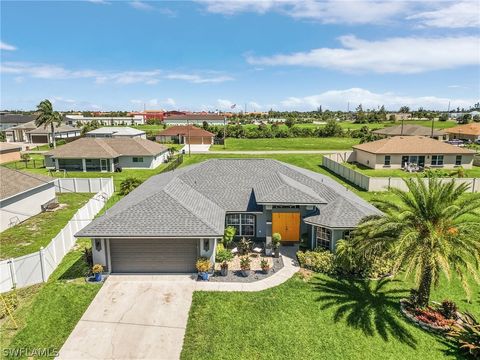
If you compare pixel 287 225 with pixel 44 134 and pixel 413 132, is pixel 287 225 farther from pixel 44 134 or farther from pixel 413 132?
pixel 44 134

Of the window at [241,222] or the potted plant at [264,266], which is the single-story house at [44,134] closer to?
the window at [241,222]


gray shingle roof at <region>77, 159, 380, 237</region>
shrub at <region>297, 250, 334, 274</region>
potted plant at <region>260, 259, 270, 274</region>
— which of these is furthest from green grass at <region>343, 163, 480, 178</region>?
potted plant at <region>260, 259, 270, 274</region>

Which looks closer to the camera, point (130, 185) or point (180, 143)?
point (130, 185)

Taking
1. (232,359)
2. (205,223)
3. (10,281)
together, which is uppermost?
(205,223)

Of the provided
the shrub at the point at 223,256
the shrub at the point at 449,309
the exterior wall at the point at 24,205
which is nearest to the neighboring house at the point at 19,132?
the exterior wall at the point at 24,205

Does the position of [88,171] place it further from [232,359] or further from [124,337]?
[232,359]

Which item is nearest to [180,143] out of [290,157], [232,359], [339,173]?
[290,157]

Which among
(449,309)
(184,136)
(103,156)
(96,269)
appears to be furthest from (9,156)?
(449,309)
